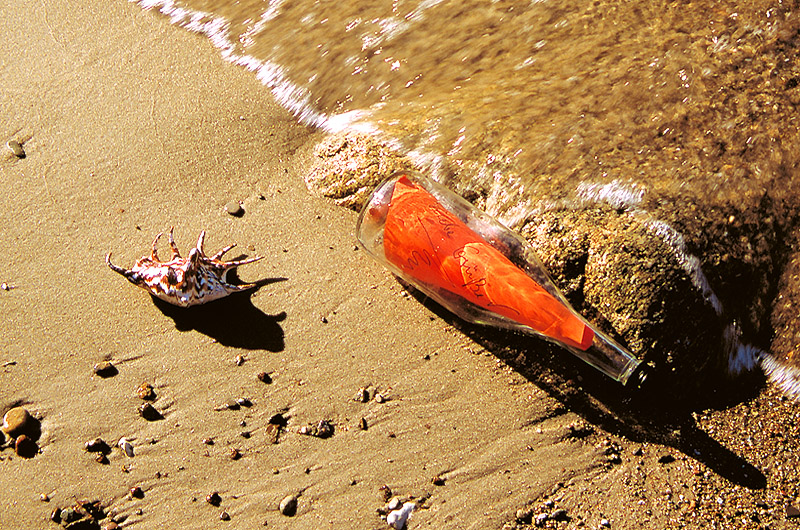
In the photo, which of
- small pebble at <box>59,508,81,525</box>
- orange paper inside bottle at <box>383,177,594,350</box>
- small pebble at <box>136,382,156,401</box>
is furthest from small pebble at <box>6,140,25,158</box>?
orange paper inside bottle at <box>383,177,594,350</box>

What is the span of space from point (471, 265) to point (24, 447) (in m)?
1.87

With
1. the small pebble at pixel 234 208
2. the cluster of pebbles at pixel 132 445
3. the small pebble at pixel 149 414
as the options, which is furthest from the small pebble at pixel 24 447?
the small pebble at pixel 234 208

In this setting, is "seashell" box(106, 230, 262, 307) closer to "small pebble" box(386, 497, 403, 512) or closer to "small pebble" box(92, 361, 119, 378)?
"small pebble" box(92, 361, 119, 378)

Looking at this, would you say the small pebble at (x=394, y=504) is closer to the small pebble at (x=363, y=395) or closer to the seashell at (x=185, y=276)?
the small pebble at (x=363, y=395)

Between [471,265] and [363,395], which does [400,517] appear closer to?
[363,395]

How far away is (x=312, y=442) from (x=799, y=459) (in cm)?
181

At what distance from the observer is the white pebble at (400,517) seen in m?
2.44

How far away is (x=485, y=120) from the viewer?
2900 millimetres

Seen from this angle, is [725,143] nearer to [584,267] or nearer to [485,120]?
→ [584,267]

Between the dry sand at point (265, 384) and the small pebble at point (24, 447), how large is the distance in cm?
3

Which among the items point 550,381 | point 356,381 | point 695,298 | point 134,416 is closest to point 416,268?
point 356,381

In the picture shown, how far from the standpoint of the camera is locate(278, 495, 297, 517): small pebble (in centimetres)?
247

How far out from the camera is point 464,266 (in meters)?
2.42

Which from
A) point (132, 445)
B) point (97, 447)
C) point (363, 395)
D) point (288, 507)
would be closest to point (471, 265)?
point (363, 395)
